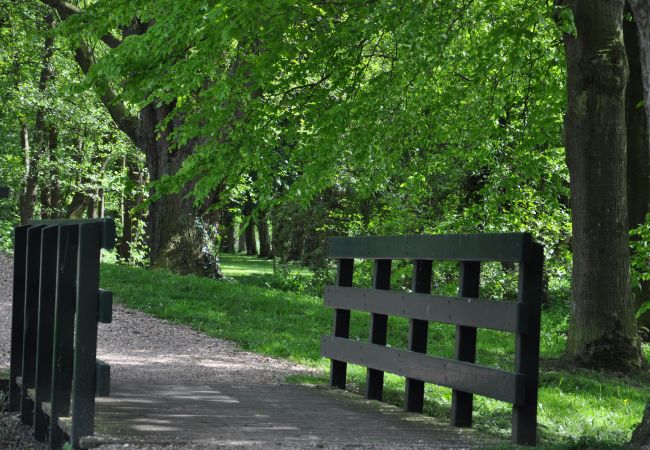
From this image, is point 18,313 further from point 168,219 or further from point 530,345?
point 168,219

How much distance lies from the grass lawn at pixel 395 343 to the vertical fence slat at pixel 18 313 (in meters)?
2.76

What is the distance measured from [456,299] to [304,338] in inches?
301

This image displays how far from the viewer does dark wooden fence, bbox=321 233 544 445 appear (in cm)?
522

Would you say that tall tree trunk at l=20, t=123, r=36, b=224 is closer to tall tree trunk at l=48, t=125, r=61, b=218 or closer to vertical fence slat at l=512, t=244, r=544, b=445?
tall tree trunk at l=48, t=125, r=61, b=218

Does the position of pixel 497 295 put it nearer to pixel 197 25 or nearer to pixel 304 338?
pixel 304 338

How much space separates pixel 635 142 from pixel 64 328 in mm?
11496

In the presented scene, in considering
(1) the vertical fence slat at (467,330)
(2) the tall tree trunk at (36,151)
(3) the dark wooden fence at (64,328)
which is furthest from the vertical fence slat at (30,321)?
(2) the tall tree trunk at (36,151)

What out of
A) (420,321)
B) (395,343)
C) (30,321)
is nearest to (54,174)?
(395,343)

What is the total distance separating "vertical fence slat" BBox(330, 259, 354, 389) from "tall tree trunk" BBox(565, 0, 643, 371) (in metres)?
4.15

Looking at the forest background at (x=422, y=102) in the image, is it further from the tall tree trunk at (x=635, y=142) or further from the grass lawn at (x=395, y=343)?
the grass lawn at (x=395, y=343)

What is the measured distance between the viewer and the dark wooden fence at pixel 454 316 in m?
5.22

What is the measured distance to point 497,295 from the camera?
1983 cm

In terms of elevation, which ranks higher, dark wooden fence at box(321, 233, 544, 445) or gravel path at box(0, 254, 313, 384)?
dark wooden fence at box(321, 233, 544, 445)

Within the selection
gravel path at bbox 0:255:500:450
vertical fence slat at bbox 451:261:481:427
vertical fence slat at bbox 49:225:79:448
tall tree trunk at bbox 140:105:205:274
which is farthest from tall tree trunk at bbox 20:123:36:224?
vertical fence slat at bbox 451:261:481:427
